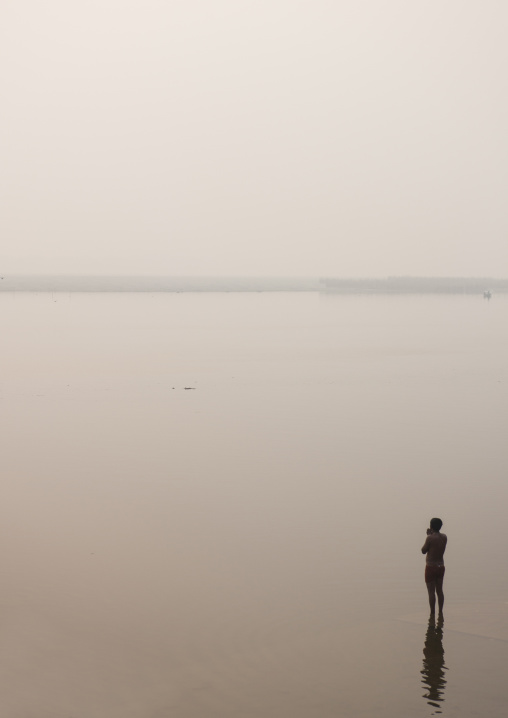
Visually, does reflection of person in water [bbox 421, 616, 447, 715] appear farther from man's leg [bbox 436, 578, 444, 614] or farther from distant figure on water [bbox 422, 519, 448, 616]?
distant figure on water [bbox 422, 519, 448, 616]

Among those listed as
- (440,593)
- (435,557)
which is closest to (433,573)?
(435,557)

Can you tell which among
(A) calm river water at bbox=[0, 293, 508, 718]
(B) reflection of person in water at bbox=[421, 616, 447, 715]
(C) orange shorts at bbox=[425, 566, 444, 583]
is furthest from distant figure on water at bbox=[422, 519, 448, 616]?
(A) calm river water at bbox=[0, 293, 508, 718]

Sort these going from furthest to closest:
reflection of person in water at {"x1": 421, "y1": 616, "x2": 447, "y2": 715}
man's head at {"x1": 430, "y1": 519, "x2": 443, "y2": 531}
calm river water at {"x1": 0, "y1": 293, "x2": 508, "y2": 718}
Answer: man's head at {"x1": 430, "y1": 519, "x2": 443, "y2": 531} → calm river water at {"x1": 0, "y1": 293, "x2": 508, "y2": 718} → reflection of person in water at {"x1": 421, "y1": 616, "x2": 447, "y2": 715}

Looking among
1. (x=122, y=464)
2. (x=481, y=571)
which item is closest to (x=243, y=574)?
(x=481, y=571)

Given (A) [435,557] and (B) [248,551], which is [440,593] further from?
(B) [248,551]

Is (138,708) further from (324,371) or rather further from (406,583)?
(324,371)

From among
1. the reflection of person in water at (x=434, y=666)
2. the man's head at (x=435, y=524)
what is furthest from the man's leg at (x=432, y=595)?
the man's head at (x=435, y=524)

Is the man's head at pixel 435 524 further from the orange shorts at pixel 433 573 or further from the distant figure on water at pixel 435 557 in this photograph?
the orange shorts at pixel 433 573

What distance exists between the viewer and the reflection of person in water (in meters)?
10.6

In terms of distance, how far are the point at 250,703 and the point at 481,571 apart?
6219 millimetres

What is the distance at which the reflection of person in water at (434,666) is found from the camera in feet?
34.7

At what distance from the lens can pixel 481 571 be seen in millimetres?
15039

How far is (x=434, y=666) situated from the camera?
11352 millimetres

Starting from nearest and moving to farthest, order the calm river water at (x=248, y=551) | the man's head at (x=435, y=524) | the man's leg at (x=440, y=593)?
the calm river water at (x=248, y=551)
the man's head at (x=435, y=524)
the man's leg at (x=440, y=593)
